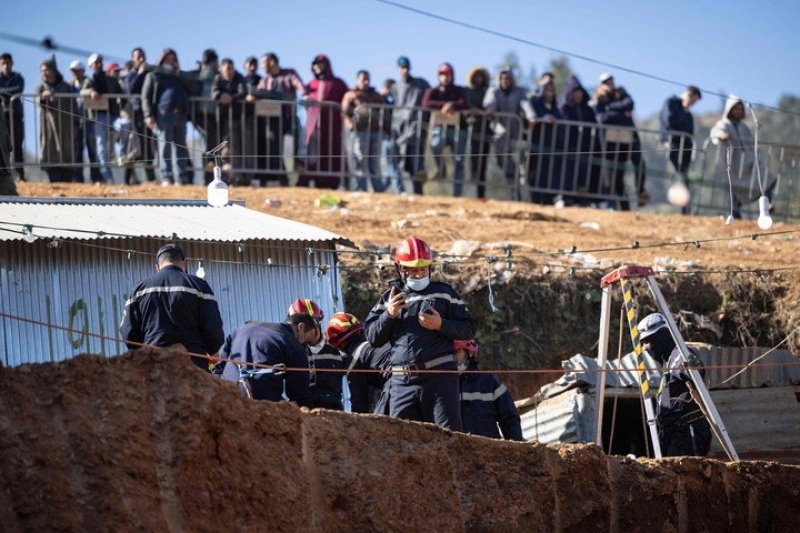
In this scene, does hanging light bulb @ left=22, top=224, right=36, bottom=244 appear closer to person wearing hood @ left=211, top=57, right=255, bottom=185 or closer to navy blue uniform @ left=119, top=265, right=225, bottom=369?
navy blue uniform @ left=119, top=265, right=225, bottom=369

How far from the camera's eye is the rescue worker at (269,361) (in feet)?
33.2

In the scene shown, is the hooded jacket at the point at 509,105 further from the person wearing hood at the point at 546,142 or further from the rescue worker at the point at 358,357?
the rescue worker at the point at 358,357

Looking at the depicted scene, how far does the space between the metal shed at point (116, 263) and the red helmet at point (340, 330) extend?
0.87 metres

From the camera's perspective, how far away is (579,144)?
20391 mm

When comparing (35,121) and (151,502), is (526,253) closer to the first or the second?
(35,121)

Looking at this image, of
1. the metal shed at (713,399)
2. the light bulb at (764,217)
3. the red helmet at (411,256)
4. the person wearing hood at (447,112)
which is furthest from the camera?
the person wearing hood at (447,112)

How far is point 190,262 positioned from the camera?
12.2 meters

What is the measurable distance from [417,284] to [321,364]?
1572 millimetres

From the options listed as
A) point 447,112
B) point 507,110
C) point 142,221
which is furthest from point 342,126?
point 142,221

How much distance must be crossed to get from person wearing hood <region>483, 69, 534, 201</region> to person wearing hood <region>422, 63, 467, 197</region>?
0.49 meters

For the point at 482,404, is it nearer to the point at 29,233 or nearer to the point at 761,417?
the point at 29,233

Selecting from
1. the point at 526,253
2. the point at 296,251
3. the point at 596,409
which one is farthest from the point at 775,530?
the point at 526,253

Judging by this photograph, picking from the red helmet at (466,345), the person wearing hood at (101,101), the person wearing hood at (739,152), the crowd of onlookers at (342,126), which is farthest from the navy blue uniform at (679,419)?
the person wearing hood at (101,101)

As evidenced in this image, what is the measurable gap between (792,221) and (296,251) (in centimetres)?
1348
